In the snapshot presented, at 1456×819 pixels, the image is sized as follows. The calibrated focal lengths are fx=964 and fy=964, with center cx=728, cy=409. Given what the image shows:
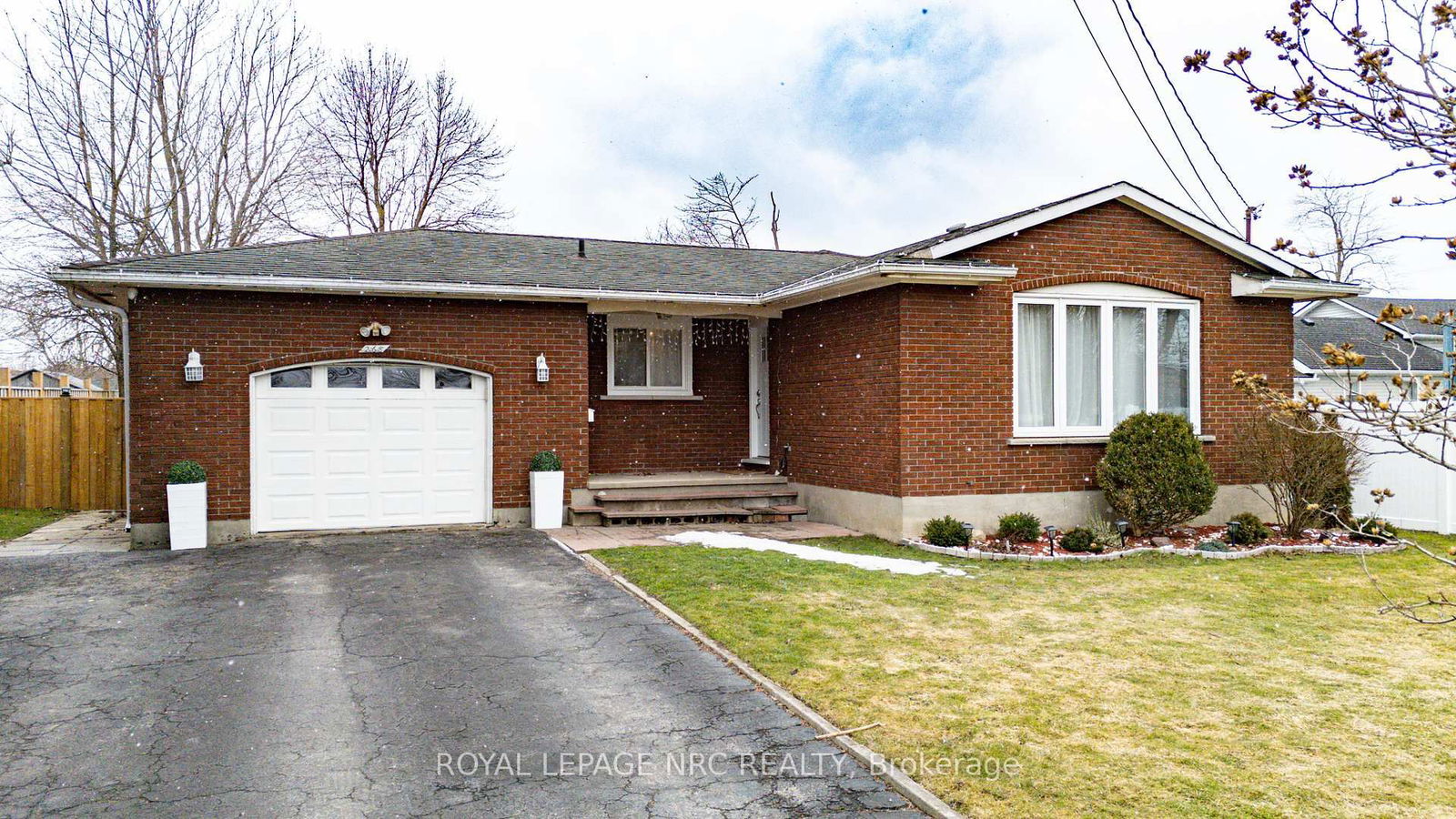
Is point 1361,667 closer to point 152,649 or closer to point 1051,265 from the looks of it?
point 1051,265

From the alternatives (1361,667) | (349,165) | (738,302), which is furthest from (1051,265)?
(349,165)

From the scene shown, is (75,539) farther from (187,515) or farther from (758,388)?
(758,388)

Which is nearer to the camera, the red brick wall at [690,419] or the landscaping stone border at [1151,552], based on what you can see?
the landscaping stone border at [1151,552]

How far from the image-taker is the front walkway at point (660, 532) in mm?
10672

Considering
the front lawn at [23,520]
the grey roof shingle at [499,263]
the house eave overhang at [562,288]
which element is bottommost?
the front lawn at [23,520]

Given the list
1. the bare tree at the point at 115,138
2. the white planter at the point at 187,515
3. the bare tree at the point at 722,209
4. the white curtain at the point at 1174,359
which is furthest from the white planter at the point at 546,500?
the bare tree at the point at 722,209

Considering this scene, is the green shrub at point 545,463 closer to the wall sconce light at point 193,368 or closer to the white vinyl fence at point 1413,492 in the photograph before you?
the wall sconce light at point 193,368

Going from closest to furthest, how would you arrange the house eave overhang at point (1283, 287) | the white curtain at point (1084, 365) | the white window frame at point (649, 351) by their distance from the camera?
1. the white curtain at point (1084, 365)
2. the house eave overhang at point (1283, 287)
3. the white window frame at point (649, 351)

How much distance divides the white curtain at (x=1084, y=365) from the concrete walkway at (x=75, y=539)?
36.0 feet

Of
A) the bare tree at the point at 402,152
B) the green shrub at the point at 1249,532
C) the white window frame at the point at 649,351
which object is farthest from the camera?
the bare tree at the point at 402,152

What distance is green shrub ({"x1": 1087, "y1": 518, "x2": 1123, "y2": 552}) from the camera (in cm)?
1042

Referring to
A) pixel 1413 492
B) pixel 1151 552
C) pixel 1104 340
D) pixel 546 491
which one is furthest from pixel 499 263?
pixel 1413 492

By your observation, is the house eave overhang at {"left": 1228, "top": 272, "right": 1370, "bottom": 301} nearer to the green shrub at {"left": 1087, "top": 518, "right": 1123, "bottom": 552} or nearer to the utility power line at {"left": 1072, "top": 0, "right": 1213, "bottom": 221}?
the utility power line at {"left": 1072, "top": 0, "right": 1213, "bottom": 221}

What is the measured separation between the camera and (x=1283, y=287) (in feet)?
38.6
